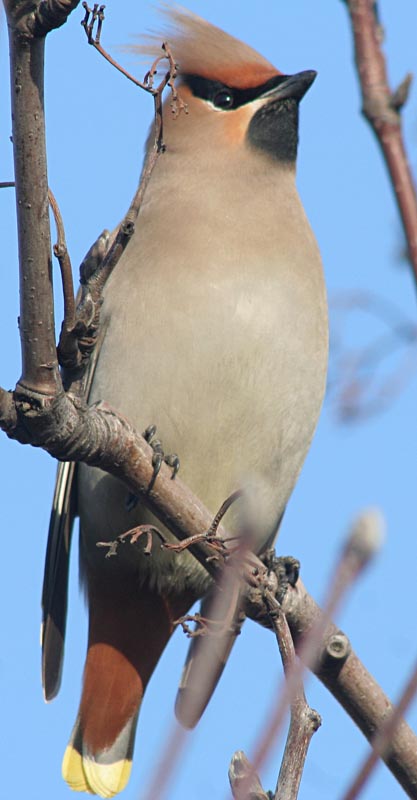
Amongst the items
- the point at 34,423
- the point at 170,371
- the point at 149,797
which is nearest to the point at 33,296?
the point at 34,423

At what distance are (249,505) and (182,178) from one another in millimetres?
3155

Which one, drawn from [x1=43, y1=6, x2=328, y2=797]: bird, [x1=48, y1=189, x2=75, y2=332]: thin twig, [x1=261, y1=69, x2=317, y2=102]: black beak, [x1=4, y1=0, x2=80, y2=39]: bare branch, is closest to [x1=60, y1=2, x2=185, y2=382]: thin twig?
[x1=48, y1=189, x2=75, y2=332]: thin twig

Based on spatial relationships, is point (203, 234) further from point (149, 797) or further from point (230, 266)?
point (149, 797)

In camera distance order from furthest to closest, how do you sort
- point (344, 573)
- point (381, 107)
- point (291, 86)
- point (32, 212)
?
point (291, 86) < point (32, 212) < point (381, 107) < point (344, 573)

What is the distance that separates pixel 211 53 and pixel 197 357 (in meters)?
1.44

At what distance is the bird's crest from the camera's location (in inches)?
171

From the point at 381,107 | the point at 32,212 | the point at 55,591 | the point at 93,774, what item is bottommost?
the point at 93,774

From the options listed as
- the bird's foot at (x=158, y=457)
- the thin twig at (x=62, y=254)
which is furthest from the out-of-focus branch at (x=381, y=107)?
the bird's foot at (x=158, y=457)

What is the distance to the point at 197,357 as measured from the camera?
3.54m

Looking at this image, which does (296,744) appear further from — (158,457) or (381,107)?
(158,457)

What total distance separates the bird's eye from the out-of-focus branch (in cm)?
322

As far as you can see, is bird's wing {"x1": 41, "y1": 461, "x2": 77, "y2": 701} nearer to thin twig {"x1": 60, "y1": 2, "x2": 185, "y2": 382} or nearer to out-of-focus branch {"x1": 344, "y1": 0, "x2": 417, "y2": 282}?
thin twig {"x1": 60, "y1": 2, "x2": 185, "y2": 382}

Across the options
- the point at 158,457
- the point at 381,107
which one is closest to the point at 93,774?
the point at 158,457

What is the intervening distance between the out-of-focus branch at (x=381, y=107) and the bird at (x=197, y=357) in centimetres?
215
